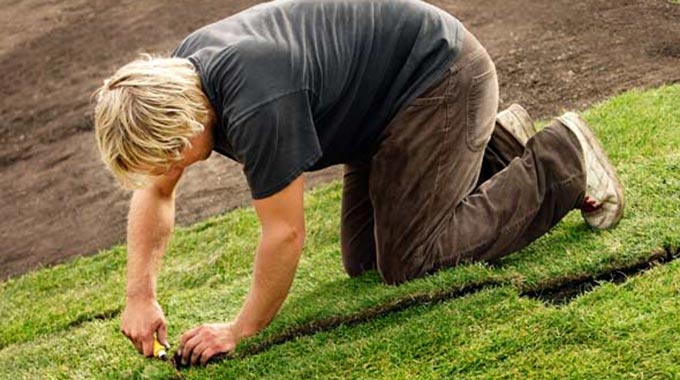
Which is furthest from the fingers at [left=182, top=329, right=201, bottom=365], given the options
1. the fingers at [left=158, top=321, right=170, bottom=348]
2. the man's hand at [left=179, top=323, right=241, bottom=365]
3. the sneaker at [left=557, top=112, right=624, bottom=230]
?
the sneaker at [left=557, top=112, right=624, bottom=230]

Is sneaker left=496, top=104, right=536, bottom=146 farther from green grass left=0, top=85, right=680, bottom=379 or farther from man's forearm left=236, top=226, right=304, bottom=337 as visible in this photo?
man's forearm left=236, top=226, right=304, bottom=337

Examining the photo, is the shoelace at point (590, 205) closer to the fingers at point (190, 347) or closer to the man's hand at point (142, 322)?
the fingers at point (190, 347)

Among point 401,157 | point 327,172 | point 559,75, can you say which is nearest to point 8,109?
point 327,172

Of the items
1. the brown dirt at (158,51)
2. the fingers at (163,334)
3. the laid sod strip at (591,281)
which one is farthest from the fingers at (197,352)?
the brown dirt at (158,51)

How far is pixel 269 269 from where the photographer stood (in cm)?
298

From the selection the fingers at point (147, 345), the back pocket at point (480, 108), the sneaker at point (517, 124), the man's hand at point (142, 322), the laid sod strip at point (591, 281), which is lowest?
the fingers at point (147, 345)

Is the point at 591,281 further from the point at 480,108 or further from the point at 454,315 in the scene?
the point at 480,108

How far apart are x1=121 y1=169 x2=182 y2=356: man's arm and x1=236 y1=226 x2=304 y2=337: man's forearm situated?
1.14ft

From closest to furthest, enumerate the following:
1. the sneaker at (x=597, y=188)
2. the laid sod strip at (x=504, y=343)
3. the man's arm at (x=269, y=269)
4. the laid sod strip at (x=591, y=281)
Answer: the laid sod strip at (x=504, y=343) → the man's arm at (x=269, y=269) → the laid sod strip at (x=591, y=281) → the sneaker at (x=597, y=188)

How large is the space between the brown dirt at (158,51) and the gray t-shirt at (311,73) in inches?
89.7

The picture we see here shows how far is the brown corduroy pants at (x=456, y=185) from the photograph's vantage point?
3307mm

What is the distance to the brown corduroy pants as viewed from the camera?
10.8 feet

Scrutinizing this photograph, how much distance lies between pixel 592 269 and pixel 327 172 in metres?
2.59

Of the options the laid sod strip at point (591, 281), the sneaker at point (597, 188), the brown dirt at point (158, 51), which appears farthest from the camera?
the brown dirt at point (158, 51)
